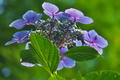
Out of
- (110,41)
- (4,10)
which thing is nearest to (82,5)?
(110,41)

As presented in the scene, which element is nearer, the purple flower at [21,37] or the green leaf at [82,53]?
the green leaf at [82,53]

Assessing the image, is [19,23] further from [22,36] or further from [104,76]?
[104,76]

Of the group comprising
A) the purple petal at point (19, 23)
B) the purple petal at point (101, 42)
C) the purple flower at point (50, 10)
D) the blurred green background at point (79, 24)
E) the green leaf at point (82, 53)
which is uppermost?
the purple flower at point (50, 10)

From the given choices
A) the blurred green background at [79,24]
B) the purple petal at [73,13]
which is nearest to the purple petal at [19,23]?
the purple petal at [73,13]

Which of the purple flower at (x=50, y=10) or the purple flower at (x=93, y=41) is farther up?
the purple flower at (x=50, y=10)

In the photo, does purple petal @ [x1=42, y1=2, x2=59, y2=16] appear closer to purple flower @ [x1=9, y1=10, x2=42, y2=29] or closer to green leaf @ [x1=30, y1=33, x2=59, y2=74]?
purple flower @ [x1=9, y1=10, x2=42, y2=29]

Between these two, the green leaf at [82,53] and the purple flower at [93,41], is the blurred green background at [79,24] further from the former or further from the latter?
the green leaf at [82,53]

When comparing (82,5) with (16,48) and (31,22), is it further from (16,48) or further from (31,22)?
(31,22)
